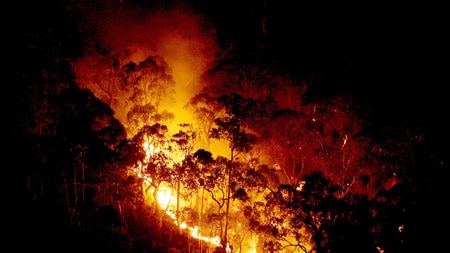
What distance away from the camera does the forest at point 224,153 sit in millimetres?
13648

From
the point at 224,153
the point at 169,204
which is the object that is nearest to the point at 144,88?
the point at 169,204

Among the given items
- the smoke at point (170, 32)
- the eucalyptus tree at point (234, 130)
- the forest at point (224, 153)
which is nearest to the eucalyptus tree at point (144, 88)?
the forest at point (224, 153)

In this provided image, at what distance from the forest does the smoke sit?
2.53 m

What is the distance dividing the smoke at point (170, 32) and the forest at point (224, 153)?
2528mm

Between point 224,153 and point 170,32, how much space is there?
10361 mm

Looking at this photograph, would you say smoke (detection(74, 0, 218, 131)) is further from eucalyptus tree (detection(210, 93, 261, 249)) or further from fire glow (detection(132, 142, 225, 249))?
eucalyptus tree (detection(210, 93, 261, 249))

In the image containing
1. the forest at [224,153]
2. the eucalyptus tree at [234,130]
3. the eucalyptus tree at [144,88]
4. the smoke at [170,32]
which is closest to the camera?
the forest at [224,153]

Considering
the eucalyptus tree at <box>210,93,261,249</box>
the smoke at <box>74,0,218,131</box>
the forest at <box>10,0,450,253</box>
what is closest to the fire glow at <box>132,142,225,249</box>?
the forest at <box>10,0,450,253</box>

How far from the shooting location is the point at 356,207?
13227mm

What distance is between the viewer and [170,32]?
29781 mm

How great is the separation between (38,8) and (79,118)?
39.8 ft

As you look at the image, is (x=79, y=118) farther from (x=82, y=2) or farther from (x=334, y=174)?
(x=82, y=2)

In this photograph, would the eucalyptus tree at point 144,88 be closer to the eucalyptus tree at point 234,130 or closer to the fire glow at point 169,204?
the fire glow at point 169,204

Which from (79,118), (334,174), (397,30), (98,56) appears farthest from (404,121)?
(98,56)
